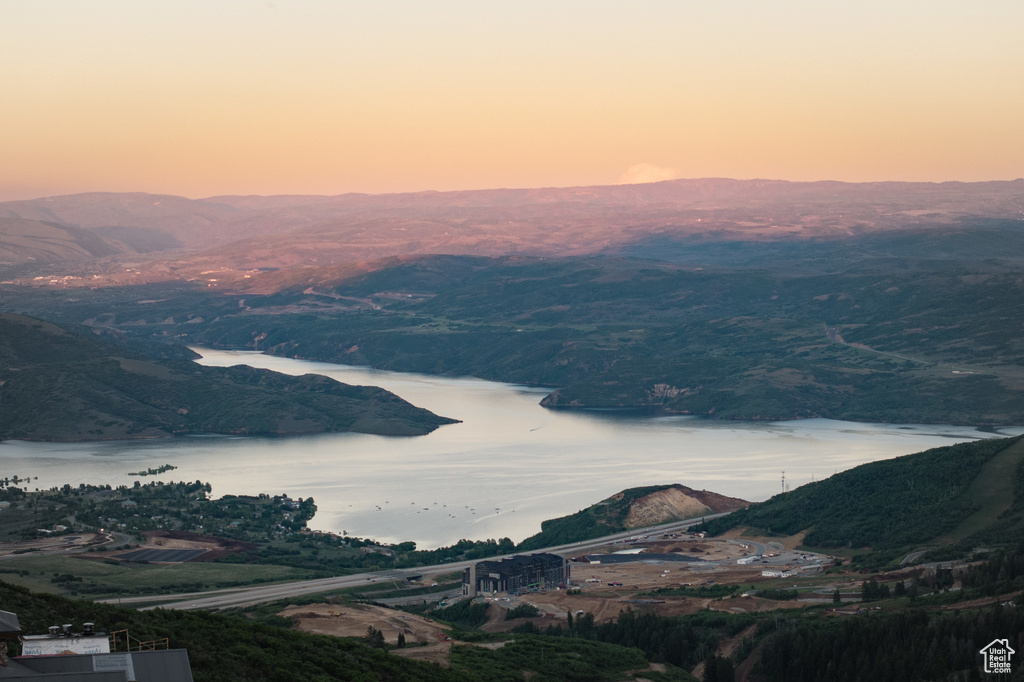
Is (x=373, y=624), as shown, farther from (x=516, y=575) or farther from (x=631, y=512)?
(x=631, y=512)

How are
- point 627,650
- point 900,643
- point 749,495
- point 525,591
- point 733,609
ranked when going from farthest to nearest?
point 749,495 < point 525,591 < point 733,609 < point 627,650 < point 900,643

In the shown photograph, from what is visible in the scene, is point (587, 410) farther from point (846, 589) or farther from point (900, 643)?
point (900, 643)

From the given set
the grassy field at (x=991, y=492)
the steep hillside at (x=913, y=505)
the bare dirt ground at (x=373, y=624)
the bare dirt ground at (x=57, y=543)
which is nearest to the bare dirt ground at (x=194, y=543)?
the bare dirt ground at (x=57, y=543)

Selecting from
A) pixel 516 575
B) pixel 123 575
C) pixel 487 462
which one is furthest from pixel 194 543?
pixel 487 462

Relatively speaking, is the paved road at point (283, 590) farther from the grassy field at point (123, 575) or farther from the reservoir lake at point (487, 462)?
the reservoir lake at point (487, 462)

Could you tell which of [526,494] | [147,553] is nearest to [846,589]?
[147,553]
